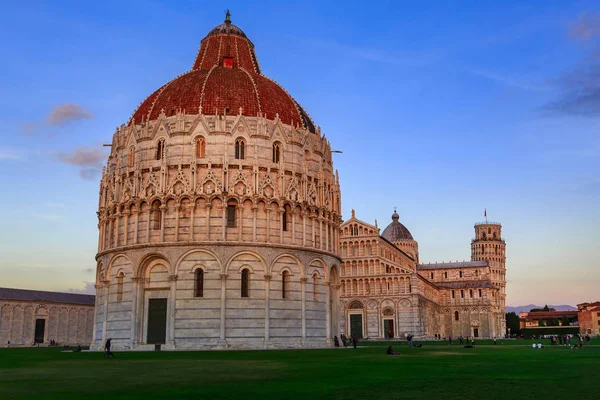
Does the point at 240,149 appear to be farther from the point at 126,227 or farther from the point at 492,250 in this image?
the point at 492,250

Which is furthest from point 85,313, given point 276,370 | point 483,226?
point 483,226

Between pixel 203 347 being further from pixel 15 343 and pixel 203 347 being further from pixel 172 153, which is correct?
pixel 15 343

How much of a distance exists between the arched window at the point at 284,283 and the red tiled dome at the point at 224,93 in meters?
13.8

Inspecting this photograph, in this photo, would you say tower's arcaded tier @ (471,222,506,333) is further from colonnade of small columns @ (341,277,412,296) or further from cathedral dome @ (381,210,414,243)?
colonnade of small columns @ (341,277,412,296)

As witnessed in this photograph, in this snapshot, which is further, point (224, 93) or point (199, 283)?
point (224, 93)

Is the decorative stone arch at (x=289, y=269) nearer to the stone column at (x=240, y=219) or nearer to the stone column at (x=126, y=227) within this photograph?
the stone column at (x=240, y=219)

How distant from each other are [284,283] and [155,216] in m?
11.8

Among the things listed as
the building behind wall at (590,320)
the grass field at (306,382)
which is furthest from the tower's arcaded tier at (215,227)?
the building behind wall at (590,320)

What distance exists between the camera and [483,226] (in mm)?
166375

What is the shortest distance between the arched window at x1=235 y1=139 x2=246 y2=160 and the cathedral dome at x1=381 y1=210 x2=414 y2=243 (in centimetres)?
9683

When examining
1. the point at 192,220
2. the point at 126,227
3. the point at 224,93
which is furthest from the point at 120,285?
the point at 224,93

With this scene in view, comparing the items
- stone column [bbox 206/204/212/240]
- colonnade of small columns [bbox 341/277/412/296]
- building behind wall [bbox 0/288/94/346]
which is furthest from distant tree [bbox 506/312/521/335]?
stone column [bbox 206/204/212/240]

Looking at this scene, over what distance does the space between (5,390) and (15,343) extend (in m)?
71.3

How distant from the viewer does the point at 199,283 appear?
47469 mm
